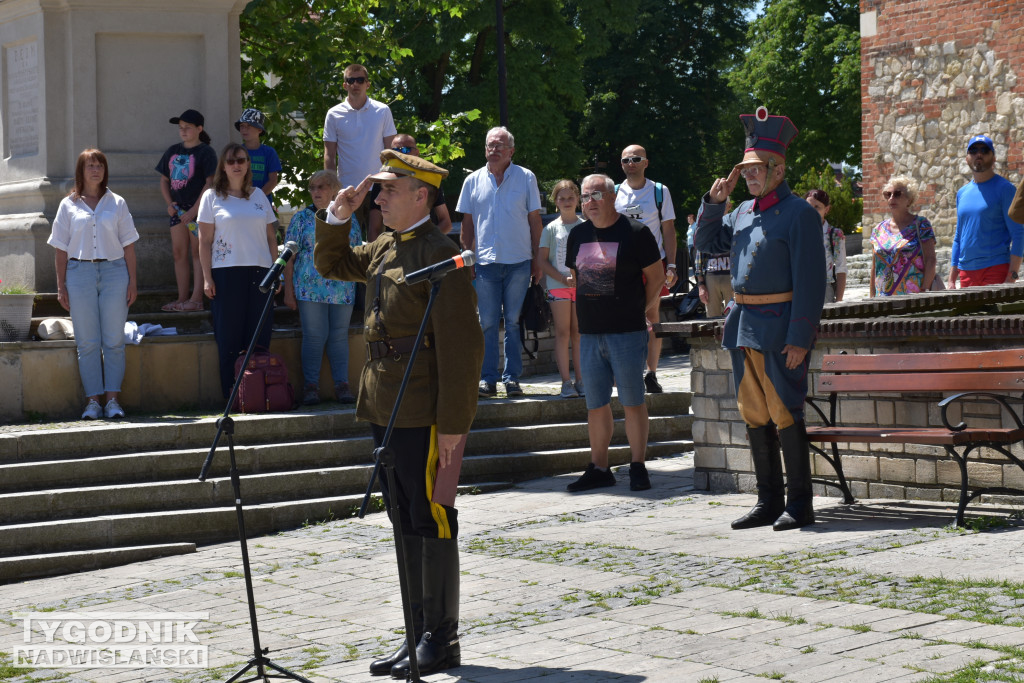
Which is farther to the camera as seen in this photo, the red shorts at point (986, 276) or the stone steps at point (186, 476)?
the red shorts at point (986, 276)

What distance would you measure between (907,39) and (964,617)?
766 inches

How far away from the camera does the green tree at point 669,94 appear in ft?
143

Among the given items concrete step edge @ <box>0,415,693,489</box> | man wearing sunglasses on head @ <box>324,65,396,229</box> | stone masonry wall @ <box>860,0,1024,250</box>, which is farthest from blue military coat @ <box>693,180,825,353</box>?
stone masonry wall @ <box>860,0,1024,250</box>

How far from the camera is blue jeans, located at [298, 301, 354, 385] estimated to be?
10945 mm

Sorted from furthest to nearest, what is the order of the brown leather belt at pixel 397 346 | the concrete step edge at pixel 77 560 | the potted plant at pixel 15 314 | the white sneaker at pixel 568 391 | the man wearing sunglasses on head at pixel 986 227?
the white sneaker at pixel 568 391 → the man wearing sunglasses on head at pixel 986 227 → the potted plant at pixel 15 314 → the concrete step edge at pixel 77 560 → the brown leather belt at pixel 397 346

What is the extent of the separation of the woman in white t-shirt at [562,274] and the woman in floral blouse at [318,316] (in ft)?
5.00

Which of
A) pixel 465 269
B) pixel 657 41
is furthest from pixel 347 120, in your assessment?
pixel 657 41

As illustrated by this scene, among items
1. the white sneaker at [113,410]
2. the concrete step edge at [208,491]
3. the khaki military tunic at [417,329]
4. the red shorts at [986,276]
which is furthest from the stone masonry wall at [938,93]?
the khaki military tunic at [417,329]

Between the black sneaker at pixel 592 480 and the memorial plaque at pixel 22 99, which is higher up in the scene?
the memorial plaque at pixel 22 99

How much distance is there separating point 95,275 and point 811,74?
36.2 metres

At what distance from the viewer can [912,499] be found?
27.7 ft

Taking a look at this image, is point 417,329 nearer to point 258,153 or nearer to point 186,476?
point 186,476

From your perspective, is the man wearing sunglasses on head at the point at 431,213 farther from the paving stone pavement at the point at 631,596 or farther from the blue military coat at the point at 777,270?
the paving stone pavement at the point at 631,596

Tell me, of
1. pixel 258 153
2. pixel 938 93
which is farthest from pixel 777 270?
pixel 938 93
